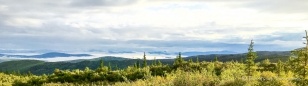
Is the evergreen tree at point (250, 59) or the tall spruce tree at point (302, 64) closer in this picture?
the tall spruce tree at point (302, 64)

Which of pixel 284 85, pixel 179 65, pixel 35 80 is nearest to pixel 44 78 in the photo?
pixel 35 80

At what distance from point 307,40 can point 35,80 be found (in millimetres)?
24225

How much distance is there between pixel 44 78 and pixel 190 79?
69.2ft

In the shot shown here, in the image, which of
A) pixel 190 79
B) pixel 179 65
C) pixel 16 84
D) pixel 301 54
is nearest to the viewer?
pixel 301 54

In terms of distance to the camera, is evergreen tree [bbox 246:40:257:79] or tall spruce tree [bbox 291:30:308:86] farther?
evergreen tree [bbox 246:40:257:79]

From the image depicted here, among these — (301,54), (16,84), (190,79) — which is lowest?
→ (16,84)

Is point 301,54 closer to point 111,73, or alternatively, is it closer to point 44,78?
point 111,73

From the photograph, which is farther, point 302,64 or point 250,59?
point 250,59

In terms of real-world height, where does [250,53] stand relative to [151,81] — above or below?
above

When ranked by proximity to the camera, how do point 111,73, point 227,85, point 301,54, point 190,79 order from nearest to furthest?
point 301,54 < point 190,79 < point 227,85 < point 111,73

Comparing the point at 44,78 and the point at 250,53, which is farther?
the point at 44,78

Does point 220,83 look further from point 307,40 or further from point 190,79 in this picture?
point 307,40

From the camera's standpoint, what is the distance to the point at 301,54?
29.9 feet

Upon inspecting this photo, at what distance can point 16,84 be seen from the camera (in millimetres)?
26391
